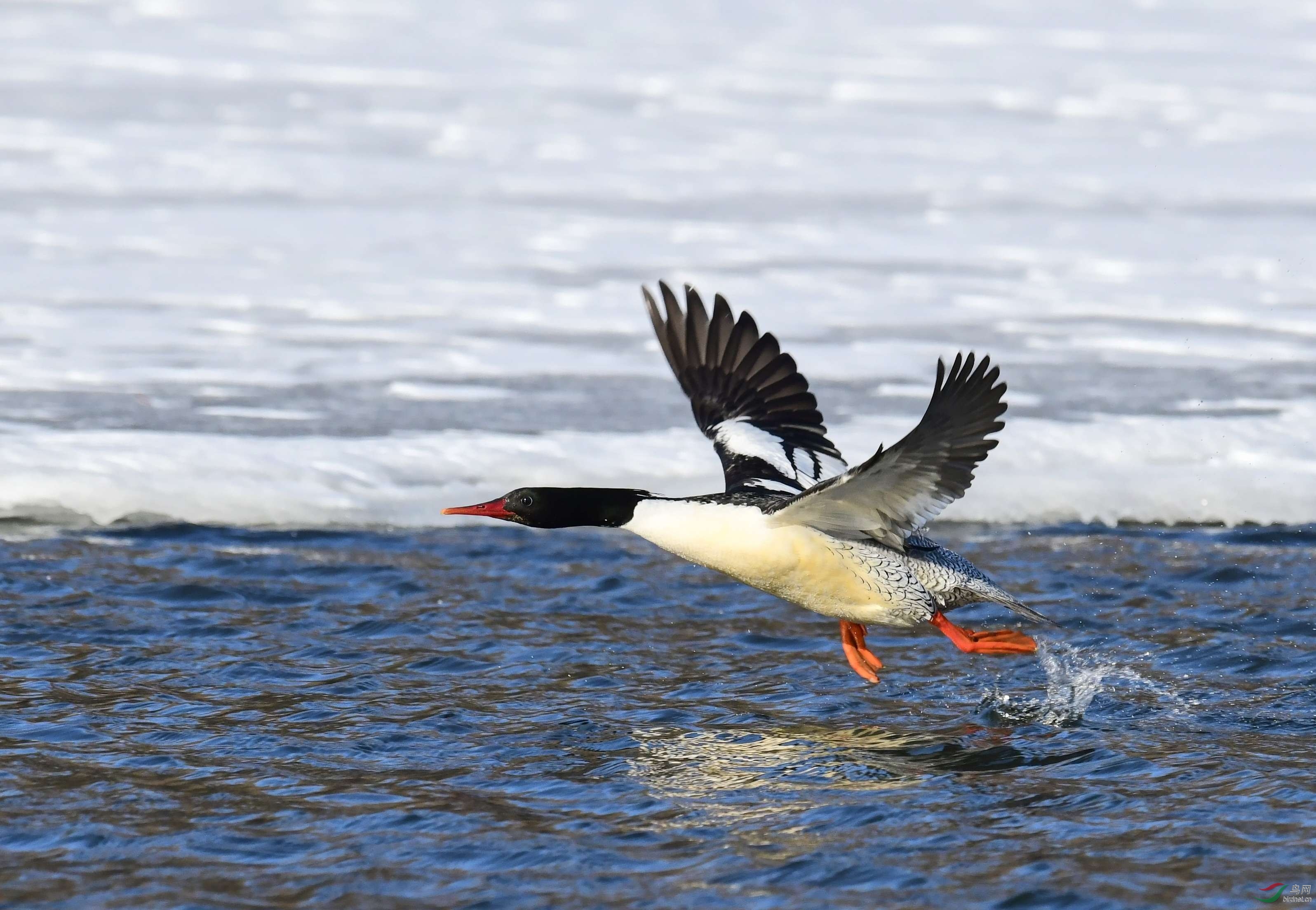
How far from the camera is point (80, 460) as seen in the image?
8625 mm

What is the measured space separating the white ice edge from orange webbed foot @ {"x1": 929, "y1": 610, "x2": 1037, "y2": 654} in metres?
2.30

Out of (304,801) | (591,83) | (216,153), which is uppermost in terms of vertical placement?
(591,83)

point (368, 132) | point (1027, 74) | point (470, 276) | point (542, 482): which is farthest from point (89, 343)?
point (1027, 74)

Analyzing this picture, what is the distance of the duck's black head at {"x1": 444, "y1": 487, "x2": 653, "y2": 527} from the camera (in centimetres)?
640

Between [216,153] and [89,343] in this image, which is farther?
[216,153]

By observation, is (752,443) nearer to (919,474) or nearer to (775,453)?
(775,453)

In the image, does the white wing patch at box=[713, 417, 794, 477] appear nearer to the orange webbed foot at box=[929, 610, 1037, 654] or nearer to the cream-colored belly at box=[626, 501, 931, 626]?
the cream-colored belly at box=[626, 501, 931, 626]

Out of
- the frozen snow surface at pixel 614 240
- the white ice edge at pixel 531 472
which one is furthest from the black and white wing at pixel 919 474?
the frozen snow surface at pixel 614 240

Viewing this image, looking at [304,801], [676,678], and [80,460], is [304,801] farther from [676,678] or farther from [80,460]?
[80,460]

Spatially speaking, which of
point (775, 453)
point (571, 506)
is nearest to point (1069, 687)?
point (775, 453)

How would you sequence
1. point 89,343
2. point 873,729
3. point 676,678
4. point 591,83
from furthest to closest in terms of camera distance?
point 591,83 < point 89,343 < point 676,678 < point 873,729

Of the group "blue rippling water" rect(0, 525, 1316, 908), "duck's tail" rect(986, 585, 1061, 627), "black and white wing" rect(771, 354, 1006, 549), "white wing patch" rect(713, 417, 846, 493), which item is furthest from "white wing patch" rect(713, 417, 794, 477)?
"duck's tail" rect(986, 585, 1061, 627)

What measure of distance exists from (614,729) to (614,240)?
850 centimetres

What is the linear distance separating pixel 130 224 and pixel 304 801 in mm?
9958
